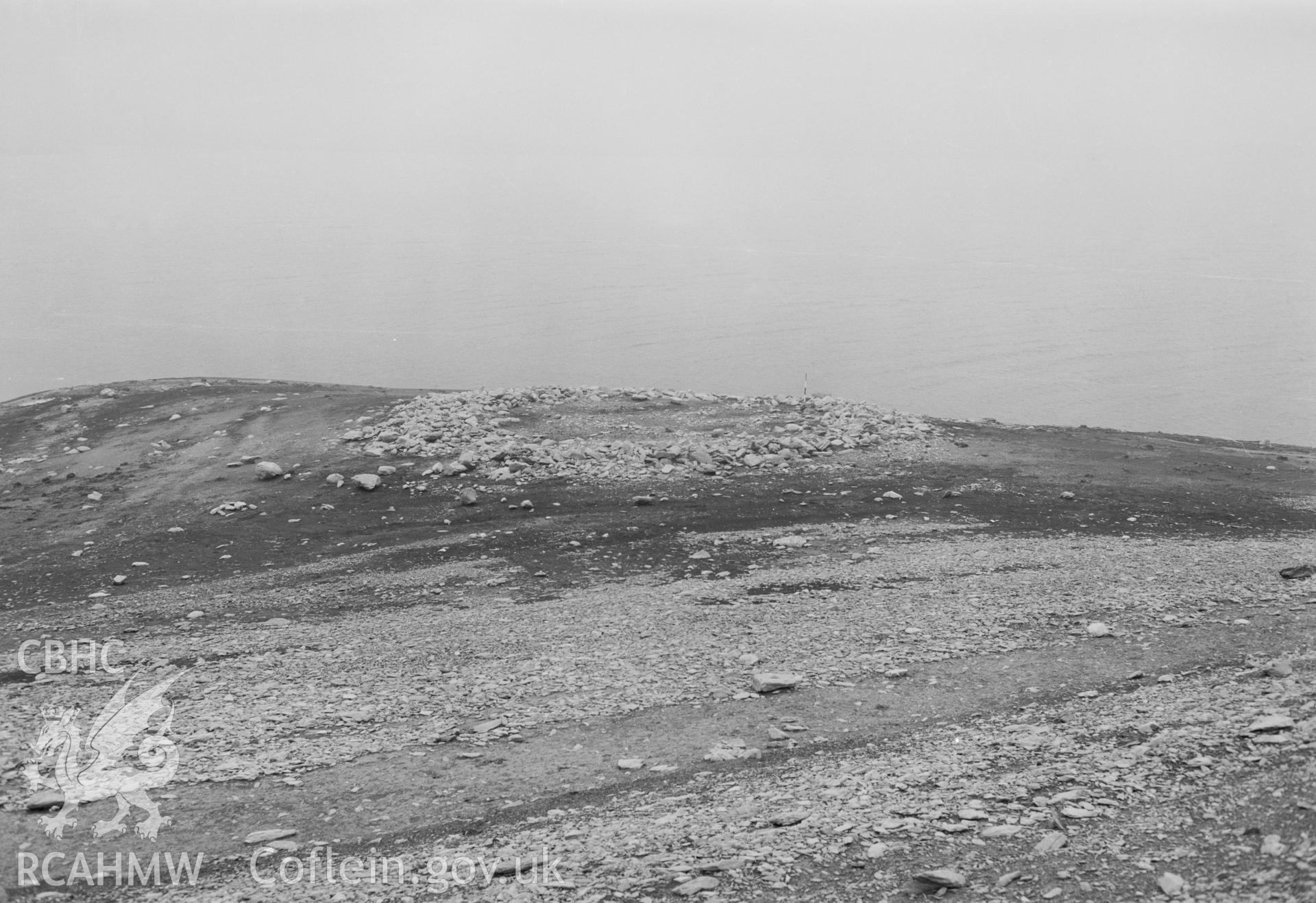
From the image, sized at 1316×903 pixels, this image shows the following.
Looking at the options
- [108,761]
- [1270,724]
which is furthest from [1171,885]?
[108,761]

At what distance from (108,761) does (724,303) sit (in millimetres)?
71675

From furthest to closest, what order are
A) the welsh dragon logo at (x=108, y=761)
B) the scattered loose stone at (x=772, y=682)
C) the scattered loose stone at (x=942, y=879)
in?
the scattered loose stone at (x=772, y=682) < the welsh dragon logo at (x=108, y=761) < the scattered loose stone at (x=942, y=879)

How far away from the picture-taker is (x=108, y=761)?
9.54m

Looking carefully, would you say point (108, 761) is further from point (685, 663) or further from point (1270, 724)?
point (1270, 724)

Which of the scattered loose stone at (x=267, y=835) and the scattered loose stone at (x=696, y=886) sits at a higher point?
the scattered loose stone at (x=696, y=886)

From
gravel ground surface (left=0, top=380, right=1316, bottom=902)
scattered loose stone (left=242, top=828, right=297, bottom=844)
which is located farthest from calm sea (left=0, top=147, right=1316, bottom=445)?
scattered loose stone (left=242, top=828, right=297, bottom=844)

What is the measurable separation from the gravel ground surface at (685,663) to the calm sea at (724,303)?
3576 cm

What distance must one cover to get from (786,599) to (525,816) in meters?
6.29

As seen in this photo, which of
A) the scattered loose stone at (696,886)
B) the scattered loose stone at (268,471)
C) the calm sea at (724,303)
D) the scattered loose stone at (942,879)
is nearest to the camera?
the scattered loose stone at (942,879)

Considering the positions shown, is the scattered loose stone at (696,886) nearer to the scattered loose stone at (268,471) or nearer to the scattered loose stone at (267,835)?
the scattered loose stone at (267,835)

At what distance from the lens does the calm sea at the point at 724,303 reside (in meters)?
59.4

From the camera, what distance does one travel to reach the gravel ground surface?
7.36 metres

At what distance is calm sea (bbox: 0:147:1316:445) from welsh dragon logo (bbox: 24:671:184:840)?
47323mm

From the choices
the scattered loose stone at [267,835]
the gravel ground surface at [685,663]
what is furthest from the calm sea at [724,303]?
the scattered loose stone at [267,835]
